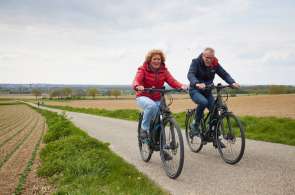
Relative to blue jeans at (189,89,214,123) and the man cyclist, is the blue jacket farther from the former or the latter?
blue jeans at (189,89,214,123)

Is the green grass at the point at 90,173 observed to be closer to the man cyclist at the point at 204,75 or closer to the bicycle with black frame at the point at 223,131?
the bicycle with black frame at the point at 223,131

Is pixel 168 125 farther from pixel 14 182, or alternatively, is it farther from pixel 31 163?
pixel 31 163

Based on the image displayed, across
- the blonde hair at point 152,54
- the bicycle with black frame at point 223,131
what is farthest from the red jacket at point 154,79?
the bicycle with black frame at point 223,131

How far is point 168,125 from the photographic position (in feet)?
19.3

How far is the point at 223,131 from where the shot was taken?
6598 mm

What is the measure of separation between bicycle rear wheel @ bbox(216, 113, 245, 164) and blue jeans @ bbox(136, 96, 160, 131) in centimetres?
128

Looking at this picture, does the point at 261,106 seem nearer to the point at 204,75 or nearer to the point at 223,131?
the point at 204,75

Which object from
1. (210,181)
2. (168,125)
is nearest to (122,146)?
(168,125)

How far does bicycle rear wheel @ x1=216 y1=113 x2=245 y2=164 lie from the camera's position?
5965 millimetres

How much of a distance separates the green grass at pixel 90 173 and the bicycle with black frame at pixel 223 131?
169 cm

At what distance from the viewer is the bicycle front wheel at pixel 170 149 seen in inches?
221

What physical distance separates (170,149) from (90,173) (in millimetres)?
1436

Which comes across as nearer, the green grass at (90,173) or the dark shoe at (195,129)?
the green grass at (90,173)

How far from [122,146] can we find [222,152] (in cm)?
350
